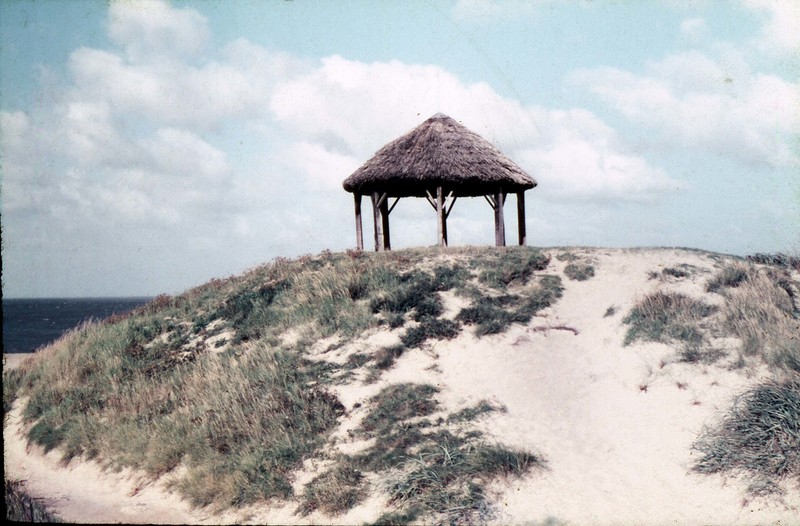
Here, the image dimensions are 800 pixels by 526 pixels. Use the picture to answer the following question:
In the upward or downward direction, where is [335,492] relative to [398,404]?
downward

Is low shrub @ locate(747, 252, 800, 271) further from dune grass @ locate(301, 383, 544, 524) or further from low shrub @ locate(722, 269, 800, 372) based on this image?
dune grass @ locate(301, 383, 544, 524)

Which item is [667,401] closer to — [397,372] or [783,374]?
[783,374]

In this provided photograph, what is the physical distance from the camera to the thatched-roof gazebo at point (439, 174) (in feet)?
67.1

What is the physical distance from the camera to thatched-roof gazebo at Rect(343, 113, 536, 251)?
20.5 m

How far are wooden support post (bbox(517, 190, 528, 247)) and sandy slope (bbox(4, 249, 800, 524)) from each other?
8.51 metres

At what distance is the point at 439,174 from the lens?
2016 cm

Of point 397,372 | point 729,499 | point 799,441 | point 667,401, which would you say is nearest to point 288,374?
point 397,372

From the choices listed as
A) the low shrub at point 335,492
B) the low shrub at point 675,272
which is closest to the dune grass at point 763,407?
the low shrub at point 675,272

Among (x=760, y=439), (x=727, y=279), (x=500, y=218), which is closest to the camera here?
(x=760, y=439)

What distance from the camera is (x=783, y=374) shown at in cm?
1005

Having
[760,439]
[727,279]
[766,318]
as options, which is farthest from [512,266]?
[760,439]

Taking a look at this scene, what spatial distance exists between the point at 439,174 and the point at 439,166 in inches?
14.2

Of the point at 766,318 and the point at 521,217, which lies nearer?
the point at 766,318

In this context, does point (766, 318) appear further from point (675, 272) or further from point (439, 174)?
point (439, 174)
